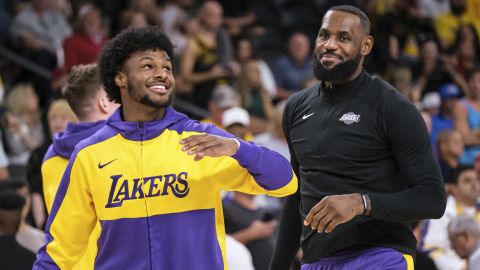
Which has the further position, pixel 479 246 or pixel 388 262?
pixel 479 246

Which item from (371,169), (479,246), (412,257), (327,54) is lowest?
(479,246)

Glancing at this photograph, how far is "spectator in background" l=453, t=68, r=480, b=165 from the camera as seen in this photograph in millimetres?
11180

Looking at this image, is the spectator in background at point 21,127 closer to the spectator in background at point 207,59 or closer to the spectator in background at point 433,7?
the spectator in background at point 207,59


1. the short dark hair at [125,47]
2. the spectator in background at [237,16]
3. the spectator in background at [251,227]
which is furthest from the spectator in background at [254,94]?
the short dark hair at [125,47]

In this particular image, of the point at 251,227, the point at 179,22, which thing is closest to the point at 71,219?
the point at 251,227

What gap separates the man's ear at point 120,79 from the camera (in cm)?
418

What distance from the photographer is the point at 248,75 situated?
1121cm

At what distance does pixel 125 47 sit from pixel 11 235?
2223 mm

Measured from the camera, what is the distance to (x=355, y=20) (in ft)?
15.0

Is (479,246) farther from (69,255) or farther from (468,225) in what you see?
(69,255)

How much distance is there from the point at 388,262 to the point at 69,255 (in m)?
1.39

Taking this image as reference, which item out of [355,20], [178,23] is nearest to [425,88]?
[178,23]

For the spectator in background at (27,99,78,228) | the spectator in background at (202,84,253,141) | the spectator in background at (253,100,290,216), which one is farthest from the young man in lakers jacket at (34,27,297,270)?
the spectator in background at (202,84,253,141)

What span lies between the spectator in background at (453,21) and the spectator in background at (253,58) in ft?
11.5
